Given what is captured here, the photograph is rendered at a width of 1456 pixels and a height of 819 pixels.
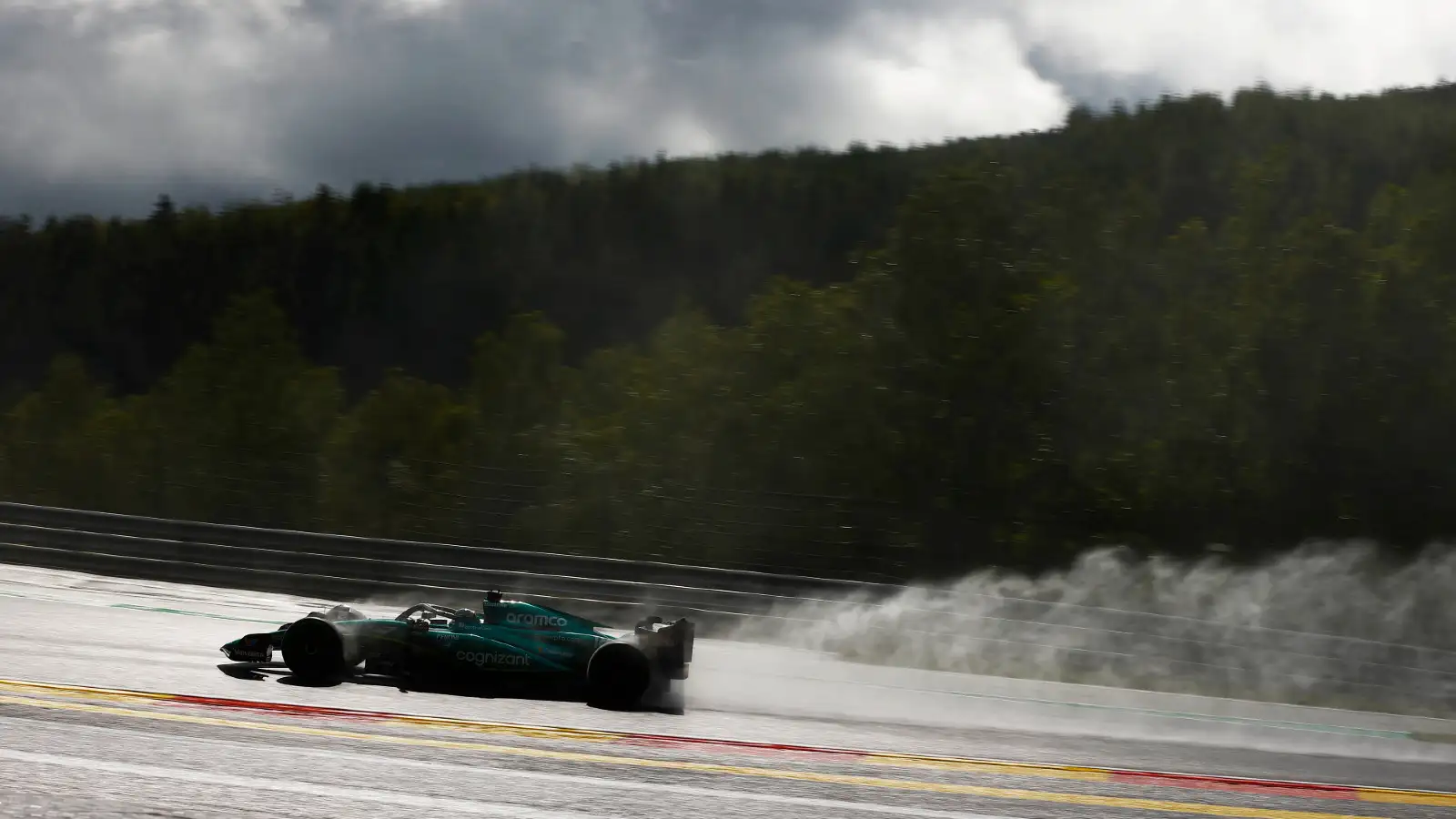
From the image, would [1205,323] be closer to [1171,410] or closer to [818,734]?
[1171,410]

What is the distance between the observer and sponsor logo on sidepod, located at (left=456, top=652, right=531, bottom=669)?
334 inches

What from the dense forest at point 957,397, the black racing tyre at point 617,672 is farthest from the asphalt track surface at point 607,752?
the dense forest at point 957,397

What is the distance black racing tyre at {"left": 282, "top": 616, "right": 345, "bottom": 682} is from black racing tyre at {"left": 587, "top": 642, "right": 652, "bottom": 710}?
1.79 metres

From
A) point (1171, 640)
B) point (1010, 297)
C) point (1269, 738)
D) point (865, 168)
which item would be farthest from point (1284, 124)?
point (1269, 738)

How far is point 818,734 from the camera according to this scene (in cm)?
831

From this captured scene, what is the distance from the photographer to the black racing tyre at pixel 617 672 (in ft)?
27.8

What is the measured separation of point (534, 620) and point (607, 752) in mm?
1838

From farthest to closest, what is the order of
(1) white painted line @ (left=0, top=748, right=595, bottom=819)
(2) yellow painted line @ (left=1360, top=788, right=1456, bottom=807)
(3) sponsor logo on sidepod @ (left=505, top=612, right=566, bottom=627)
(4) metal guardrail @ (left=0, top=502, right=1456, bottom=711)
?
(4) metal guardrail @ (left=0, top=502, right=1456, bottom=711)
(3) sponsor logo on sidepod @ (left=505, top=612, right=566, bottom=627)
(2) yellow painted line @ (left=1360, top=788, right=1456, bottom=807)
(1) white painted line @ (left=0, top=748, right=595, bottom=819)

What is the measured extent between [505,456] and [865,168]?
25.3 meters

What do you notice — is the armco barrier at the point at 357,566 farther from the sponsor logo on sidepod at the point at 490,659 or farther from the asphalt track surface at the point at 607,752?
the sponsor logo on sidepod at the point at 490,659

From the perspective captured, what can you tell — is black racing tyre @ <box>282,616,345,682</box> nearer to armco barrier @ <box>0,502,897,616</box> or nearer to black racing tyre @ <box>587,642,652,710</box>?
black racing tyre @ <box>587,642,652,710</box>

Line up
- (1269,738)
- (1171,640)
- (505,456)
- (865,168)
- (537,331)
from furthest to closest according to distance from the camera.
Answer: (865,168)
(537,331)
(505,456)
(1171,640)
(1269,738)

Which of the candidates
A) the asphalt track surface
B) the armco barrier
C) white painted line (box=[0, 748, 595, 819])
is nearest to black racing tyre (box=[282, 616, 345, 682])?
the asphalt track surface

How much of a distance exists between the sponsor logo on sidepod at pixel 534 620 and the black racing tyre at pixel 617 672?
407 mm
